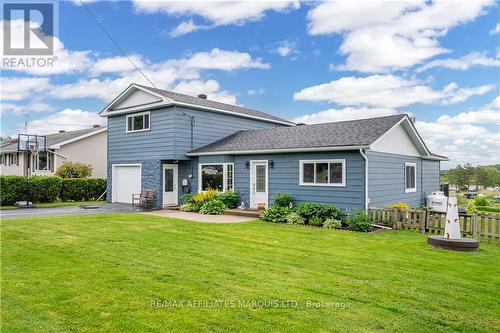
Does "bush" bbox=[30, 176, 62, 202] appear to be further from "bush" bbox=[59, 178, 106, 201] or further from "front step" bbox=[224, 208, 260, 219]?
"front step" bbox=[224, 208, 260, 219]

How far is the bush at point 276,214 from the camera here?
1292cm

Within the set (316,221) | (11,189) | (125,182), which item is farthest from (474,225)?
(11,189)

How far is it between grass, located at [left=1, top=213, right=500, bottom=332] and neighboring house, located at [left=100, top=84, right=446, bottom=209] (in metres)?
4.05

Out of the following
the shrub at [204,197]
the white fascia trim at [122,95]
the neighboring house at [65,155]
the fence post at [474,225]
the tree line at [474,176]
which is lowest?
the fence post at [474,225]

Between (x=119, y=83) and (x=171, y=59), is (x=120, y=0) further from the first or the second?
(x=119, y=83)

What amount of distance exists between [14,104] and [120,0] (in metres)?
17.1

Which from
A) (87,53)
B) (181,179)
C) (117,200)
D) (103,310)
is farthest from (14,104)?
(103,310)

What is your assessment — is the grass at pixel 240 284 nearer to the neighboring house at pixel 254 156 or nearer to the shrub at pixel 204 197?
the neighboring house at pixel 254 156

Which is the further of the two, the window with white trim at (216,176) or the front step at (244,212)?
the window with white trim at (216,176)

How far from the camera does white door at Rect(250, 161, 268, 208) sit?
15.2 meters

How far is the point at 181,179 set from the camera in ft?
60.5

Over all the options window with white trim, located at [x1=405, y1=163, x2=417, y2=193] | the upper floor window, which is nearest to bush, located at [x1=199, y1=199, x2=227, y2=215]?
the upper floor window

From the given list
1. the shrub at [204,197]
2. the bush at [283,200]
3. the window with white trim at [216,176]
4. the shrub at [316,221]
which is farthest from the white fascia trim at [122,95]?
the shrub at [316,221]

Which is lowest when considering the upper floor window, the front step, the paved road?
the paved road
